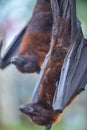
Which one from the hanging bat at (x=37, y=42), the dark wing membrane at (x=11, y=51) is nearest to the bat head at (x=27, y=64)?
the hanging bat at (x=37, y=42)

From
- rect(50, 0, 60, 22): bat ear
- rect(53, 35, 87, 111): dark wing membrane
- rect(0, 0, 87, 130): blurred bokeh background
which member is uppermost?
rect(50, 0, 60, 22): bat ear

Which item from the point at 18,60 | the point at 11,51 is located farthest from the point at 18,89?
the point at 18,60

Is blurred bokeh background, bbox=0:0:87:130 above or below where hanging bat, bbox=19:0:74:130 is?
below

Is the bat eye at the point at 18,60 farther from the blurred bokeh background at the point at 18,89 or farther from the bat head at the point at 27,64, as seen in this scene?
the blurred bokeh background at the point at 18,89

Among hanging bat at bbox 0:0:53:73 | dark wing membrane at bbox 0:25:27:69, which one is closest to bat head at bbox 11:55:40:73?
hanging bat at bbox 0:0:53:73

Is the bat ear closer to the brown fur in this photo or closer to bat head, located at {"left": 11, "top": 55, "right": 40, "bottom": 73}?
the brown fur

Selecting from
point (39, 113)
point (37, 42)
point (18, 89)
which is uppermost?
point (37, 42)

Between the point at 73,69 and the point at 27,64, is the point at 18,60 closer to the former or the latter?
the point at 27,64

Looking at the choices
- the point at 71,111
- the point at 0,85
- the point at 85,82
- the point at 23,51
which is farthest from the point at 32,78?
the point at 85,82
